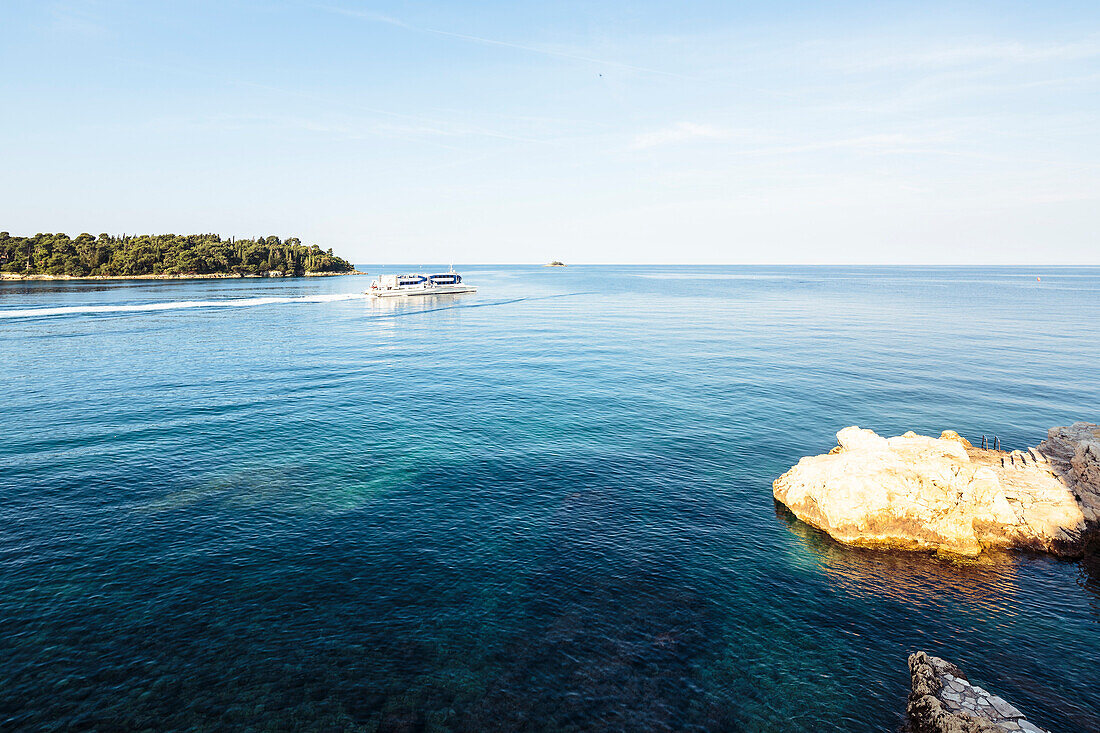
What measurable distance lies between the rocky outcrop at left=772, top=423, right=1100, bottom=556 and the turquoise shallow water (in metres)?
1.89

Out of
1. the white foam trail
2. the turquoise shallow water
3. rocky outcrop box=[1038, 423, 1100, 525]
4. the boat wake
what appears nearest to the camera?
the turquoise shallow water

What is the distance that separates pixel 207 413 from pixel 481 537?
123 feet

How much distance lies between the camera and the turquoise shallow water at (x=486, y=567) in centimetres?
1989

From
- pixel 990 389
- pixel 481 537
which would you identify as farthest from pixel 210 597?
pixel 990 389

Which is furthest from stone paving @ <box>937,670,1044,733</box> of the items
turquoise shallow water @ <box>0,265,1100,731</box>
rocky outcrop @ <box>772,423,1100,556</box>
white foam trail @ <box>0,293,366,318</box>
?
white foam trail @ <box>0,293,366,318</box>

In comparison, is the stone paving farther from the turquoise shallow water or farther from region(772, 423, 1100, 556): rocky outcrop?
region(772, 423, 1100, 556): rocky outcrop

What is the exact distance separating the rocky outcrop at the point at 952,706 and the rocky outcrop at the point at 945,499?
11.5m

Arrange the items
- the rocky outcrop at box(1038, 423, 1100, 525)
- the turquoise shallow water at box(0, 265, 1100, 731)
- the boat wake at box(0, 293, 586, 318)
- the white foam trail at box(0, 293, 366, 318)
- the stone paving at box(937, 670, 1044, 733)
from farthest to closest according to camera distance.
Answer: the boat wake at box(0, 293, 586, 318)
the white foam trail at box(0, 293, 366, 318)
the rocky outcrop at box(1038, 423, 1100, 525)
the turquoise shallow water at box(0, 265, 1100, 731)
the stone paving at box(937, 670, 1044, 733)

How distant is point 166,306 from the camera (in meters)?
148

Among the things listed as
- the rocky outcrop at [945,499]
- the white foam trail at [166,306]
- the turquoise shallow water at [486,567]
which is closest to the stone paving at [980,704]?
the turquoise shallow water at [486,567]

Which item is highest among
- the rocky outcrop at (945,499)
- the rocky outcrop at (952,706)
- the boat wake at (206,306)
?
the boat wake at (206,306)

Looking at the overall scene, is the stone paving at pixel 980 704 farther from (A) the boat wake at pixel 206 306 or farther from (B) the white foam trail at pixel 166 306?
(B) the white foam trail at pixel 166 306

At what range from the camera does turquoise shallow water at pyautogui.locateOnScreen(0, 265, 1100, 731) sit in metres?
19.9

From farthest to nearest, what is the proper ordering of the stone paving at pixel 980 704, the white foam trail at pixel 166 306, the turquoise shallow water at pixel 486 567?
the white foam trail at pixel 166 306 < the turquoise shallow water at pixel 486 567 < the stone paving at pixel 980 704
